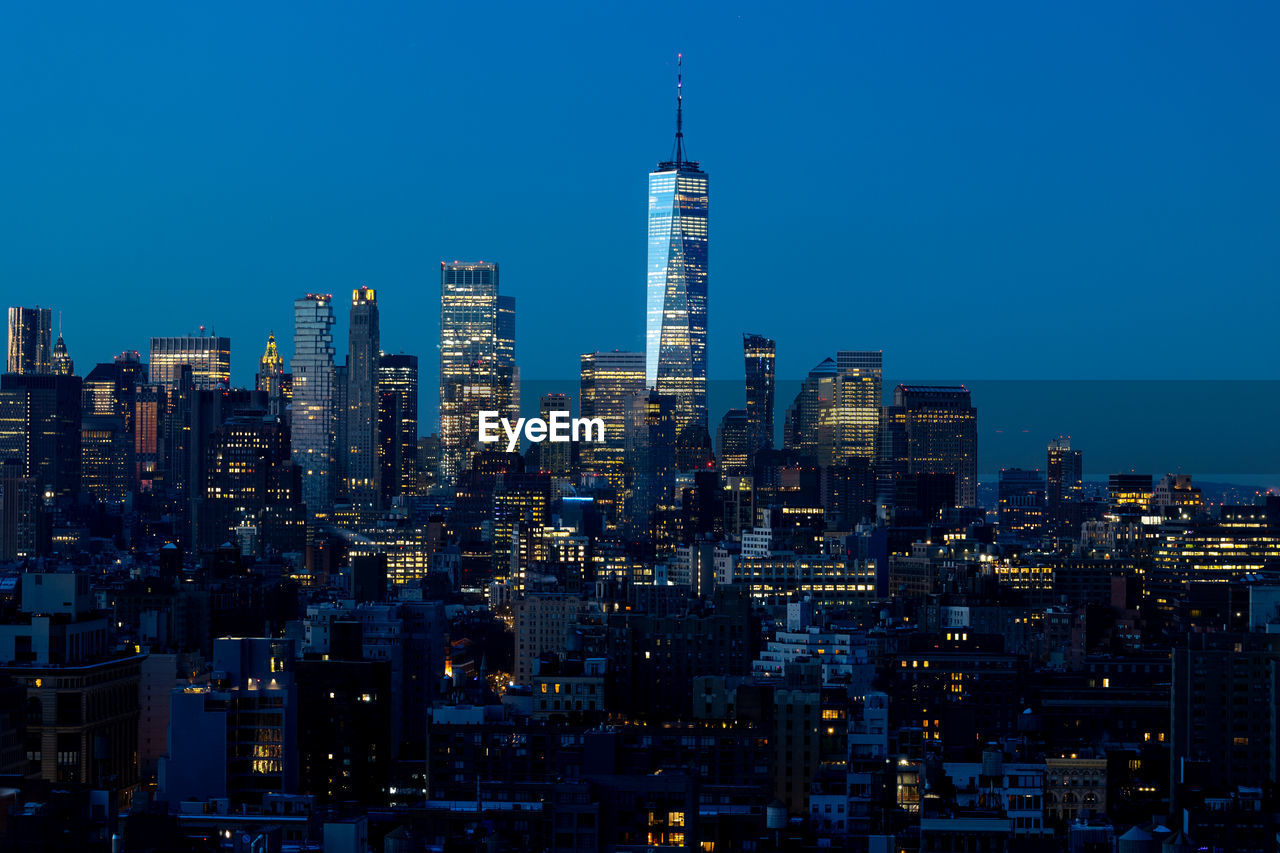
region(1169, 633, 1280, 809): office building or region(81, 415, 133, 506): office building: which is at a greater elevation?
region(81, 415, 133, 506): office building

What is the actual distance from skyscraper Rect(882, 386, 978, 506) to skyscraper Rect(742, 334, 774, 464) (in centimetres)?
891

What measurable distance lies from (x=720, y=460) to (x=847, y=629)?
9376cm

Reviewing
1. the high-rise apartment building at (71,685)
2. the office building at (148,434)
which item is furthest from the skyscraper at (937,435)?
the high-rise apartment building at (71,685)

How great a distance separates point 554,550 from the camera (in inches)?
4247

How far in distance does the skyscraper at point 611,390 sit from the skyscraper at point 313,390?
18.1m

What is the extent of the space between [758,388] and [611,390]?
52.4 feet

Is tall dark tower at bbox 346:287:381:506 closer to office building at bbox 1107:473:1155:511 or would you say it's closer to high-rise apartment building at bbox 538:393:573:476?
high-rise apartment building at bbox 538:393:573:476

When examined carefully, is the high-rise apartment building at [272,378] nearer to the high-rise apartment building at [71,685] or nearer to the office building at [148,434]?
the office building at [148,434]

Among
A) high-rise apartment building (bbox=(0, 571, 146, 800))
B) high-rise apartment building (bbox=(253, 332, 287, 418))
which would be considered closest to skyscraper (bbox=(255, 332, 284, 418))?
high-rise apartment building (bbox=(253, 332, 287, 418))

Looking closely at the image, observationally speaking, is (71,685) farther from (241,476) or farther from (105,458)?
(105,458)

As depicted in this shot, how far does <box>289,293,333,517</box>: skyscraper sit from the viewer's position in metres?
166

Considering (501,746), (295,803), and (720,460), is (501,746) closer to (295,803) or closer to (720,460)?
(295,803)

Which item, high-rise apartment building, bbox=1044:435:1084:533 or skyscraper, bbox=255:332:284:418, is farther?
skyscraper, bbox=255:332:284:418

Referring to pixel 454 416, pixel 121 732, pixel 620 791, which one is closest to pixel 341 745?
pixel 121 732
